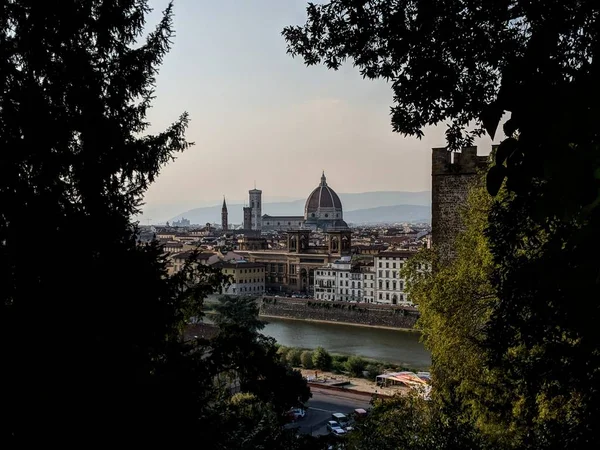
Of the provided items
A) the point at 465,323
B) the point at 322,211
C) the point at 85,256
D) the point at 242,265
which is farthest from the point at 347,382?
the point at 322,211

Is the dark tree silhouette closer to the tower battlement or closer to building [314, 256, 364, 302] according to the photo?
the tower battlement

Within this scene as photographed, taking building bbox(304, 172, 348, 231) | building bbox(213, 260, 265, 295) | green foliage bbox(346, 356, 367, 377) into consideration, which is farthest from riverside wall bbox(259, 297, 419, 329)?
building bbox(304, 172, 348, 231)

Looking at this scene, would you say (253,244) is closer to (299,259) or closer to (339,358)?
(299,259)

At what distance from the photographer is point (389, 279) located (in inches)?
1187

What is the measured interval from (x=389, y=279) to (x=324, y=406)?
1760 centimetres

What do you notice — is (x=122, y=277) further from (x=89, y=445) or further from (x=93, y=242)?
(x=89, y=445)

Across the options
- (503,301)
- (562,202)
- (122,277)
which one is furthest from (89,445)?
(562,202)

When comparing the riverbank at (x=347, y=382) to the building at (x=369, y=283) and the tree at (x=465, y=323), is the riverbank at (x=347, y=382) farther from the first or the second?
the building at (x=369, y=283)

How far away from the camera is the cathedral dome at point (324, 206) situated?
75500mm

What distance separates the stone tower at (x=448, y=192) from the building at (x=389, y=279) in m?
22.9

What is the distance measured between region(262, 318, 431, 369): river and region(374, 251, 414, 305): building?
12.6 feet

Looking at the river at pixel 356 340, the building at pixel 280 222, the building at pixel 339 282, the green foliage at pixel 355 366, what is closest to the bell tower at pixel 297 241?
the building at pixel 339 282

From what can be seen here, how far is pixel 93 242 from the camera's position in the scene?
2.74 m

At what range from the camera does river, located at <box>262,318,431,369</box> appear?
18.8 meters
